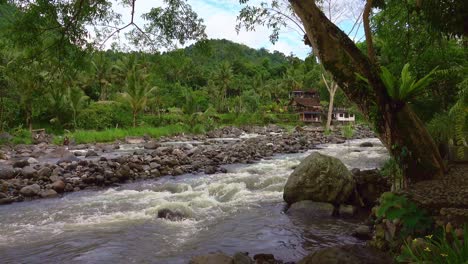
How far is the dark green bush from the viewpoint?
35.1 m

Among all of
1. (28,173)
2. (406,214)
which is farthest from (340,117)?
(406,214)

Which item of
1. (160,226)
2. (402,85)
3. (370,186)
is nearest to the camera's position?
(402,85)

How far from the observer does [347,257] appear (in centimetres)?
476

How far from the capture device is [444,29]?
5094mm

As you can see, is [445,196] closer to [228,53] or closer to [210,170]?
[210,170]

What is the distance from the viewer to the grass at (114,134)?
27337mm

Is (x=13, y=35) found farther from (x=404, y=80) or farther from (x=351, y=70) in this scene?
(x=404, y=80)

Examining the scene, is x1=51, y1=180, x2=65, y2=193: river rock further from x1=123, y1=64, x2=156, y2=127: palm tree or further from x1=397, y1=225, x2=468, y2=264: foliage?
x1=123, y1=64, x2=156, y2=127: palm tree

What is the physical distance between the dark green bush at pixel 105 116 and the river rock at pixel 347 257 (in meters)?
33.2

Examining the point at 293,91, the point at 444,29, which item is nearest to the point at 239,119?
the point at 293,91

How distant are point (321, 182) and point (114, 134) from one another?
24.4 meters

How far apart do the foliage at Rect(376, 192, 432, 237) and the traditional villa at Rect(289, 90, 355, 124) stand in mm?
46797

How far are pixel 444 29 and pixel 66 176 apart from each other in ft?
39.3

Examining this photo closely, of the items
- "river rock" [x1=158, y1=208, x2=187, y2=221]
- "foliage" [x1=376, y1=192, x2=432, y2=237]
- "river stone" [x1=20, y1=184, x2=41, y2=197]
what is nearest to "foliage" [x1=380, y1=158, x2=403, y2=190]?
"foliage" [x1=376, y1=192, x2=432, y2=237]
